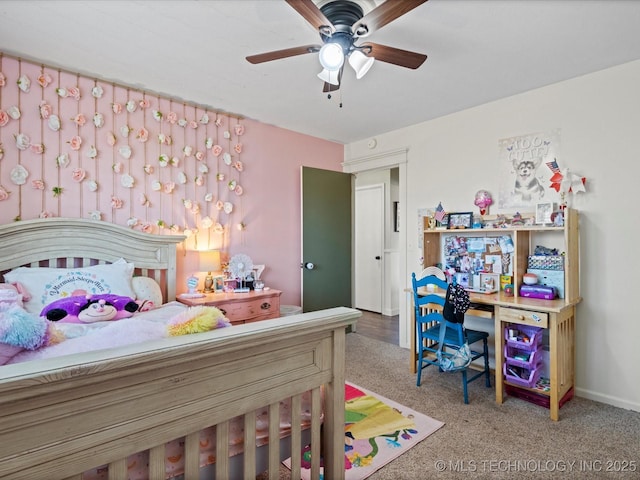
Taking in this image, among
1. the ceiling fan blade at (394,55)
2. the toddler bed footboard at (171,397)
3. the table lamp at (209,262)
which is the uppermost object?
the ceiling fan blade at (394,55)

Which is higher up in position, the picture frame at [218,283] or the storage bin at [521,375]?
the picture frame at [218,283]

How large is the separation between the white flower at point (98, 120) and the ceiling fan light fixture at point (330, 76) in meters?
1.86

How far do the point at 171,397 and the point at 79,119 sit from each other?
2586 mm

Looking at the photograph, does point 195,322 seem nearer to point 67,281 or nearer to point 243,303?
point 67,281

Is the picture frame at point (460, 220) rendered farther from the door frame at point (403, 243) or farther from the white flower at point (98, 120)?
the white flower at point (98, 120)

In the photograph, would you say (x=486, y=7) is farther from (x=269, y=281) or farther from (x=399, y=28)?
(x=269, y=281)

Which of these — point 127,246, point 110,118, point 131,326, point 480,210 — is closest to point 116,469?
point 131,326

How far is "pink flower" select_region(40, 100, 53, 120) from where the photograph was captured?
2.46 metres

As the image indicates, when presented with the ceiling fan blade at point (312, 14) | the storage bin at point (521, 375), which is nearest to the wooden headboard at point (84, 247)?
the ceiling fan blade at point (312, 14)

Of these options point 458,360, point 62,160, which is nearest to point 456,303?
point 458,360

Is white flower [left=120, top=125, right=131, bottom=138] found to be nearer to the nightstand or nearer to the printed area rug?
the nightstand

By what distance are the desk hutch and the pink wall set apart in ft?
7.10

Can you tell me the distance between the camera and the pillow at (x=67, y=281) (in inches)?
84.1

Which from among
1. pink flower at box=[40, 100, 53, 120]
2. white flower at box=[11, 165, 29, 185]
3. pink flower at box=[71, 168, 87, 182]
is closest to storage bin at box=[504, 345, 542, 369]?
pink flower at box=[71, 168, 87, 182]
